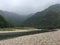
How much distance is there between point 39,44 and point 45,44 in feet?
3.81

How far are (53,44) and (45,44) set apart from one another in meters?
1.46

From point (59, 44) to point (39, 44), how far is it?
3717 mm

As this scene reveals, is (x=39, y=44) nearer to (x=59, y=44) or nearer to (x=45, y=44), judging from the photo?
(x=45, y=44)

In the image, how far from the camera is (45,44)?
3297 centimetres

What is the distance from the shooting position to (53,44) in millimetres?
32812

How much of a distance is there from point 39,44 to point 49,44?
1.86 m

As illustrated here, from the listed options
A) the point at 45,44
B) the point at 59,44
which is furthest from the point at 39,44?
the point at 59,44

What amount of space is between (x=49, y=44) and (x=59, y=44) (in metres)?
1.87

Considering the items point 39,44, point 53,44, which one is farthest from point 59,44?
point 39,44

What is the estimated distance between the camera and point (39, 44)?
33.4 metres

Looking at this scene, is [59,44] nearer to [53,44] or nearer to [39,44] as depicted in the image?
[53,44]

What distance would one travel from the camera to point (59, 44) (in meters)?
32.3

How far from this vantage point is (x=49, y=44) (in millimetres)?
33031
